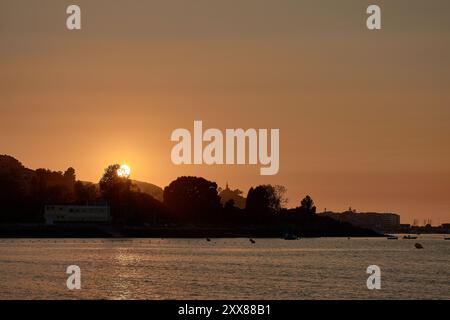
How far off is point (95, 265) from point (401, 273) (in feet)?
169

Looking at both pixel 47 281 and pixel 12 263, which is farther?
pixel 12 263

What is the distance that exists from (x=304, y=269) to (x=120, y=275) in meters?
32.8

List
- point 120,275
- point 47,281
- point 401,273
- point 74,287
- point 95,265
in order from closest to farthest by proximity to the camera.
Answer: point 74,287 < point 47,281 < point 120,275 < point 401,273 < point 95,265

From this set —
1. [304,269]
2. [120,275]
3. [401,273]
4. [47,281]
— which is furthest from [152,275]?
[401,273]

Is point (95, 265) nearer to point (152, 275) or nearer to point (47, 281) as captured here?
point (152, 275)
